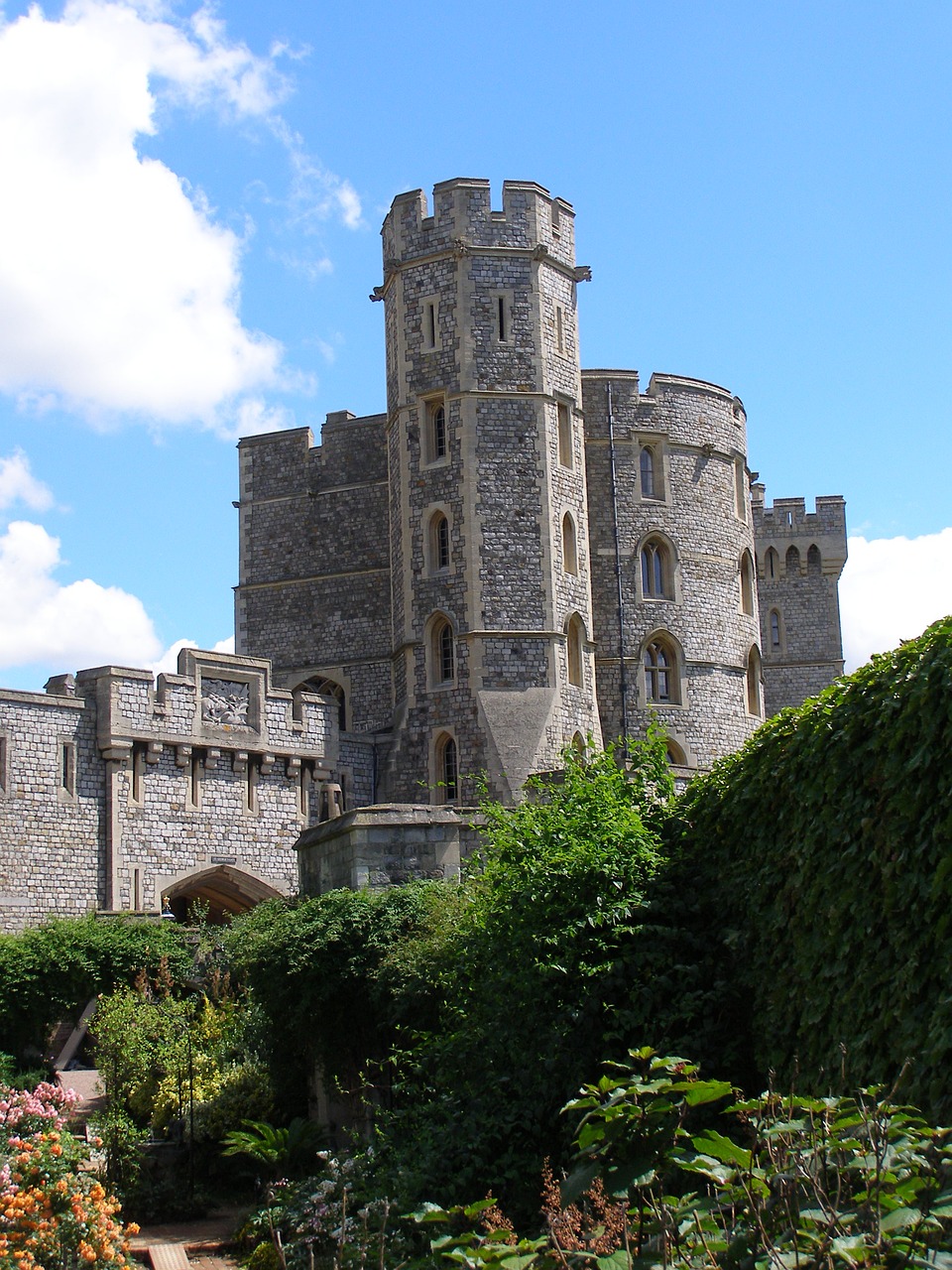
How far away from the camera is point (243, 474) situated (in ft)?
117

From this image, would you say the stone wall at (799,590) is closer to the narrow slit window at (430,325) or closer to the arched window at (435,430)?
the arched window at (435,430)

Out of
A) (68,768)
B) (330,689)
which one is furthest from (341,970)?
(330,689)

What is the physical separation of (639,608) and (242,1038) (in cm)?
1568

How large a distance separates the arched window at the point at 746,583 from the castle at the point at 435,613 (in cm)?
25

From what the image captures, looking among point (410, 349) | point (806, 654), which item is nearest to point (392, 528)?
point (410, 349)

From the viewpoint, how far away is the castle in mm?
26484

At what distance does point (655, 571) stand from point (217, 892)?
11.5m

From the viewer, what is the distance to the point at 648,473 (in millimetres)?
33312

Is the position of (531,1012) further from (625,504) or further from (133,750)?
(625,504)

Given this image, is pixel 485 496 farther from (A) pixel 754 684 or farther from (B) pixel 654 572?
(A) pixel 754 684

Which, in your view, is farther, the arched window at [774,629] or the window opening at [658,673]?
the arched window at [774,629]

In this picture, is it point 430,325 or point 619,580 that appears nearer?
point 430,325

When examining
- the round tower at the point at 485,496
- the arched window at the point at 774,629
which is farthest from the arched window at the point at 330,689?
the arched window at the point at 774,629

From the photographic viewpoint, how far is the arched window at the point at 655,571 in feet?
107
